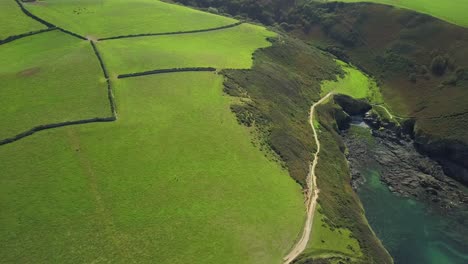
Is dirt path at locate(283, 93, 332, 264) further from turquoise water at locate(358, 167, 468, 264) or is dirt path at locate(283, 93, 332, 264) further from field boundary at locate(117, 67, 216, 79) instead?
field boundary at locate(117, 67, 216, 79)

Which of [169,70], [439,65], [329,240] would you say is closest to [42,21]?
[169,70]

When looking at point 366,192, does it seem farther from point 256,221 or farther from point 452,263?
point 256,221

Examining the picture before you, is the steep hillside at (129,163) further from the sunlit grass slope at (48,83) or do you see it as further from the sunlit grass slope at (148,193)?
the sunlit grass slope at (48,83)

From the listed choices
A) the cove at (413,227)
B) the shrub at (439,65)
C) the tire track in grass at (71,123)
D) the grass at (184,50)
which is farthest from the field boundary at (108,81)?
the shrub at (439,65)

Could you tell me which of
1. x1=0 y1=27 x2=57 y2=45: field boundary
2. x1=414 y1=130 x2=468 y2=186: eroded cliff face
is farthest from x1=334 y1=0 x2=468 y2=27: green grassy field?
x1=0 y1=27 x2=57 y2=45: field boundary

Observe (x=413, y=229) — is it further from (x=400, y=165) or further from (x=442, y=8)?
(x=442, y=8)

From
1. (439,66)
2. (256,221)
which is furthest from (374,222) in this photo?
(439,66)
